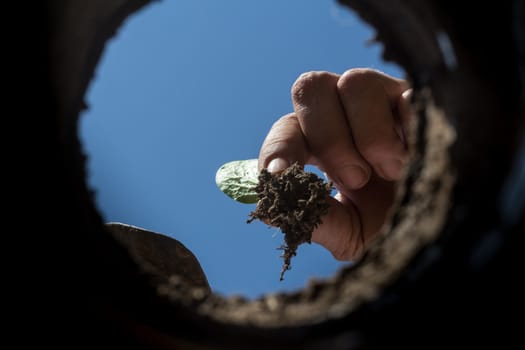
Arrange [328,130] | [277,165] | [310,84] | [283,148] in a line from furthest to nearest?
1. [310,84]
2. [328,130]
3. [283,148]
4. [277,165]

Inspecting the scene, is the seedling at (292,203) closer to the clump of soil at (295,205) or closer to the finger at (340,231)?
the clump of soil at (295,205)

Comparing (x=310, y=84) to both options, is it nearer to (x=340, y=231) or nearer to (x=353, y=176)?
(x=353, y=176)

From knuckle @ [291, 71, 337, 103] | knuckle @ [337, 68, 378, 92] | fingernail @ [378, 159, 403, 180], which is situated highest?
knuckle @ [291, 71, 337, 103]

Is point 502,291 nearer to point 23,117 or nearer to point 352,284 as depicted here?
point 352,284

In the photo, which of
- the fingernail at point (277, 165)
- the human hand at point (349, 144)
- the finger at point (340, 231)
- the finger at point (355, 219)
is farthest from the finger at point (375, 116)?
the fingernail at point (277, 165)

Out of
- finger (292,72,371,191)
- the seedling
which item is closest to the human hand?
finger (292,72,371,191)

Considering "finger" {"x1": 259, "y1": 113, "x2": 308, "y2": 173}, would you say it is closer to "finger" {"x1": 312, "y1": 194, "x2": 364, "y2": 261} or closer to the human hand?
the human hand

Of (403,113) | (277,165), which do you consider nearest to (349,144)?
(403,113)

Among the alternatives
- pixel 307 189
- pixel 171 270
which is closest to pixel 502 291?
pixel 307 189
